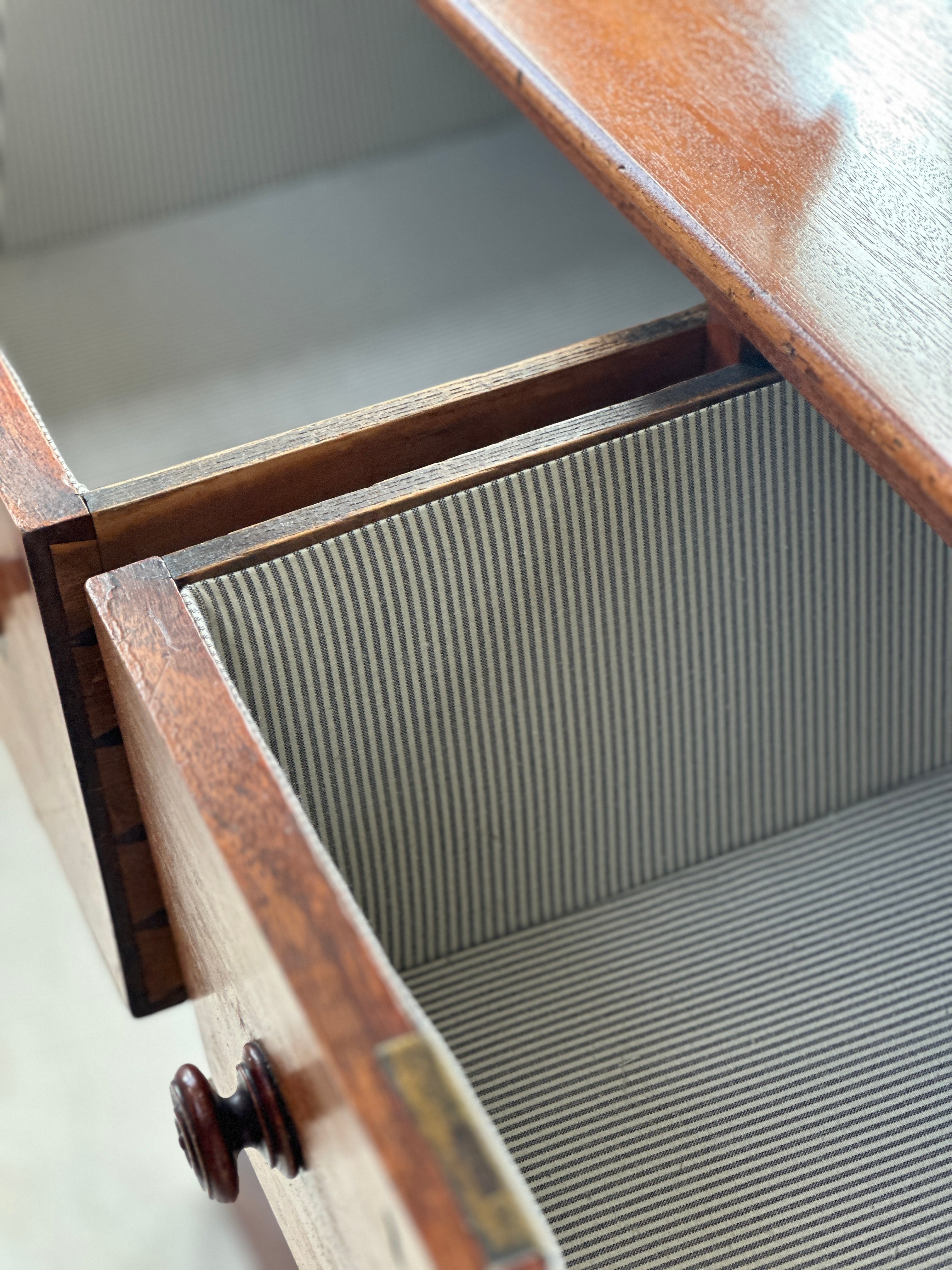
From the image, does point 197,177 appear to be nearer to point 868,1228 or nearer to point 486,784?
point 486,784

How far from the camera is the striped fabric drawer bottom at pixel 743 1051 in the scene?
658 millimetres

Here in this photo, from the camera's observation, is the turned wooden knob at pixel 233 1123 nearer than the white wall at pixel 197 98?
Yes

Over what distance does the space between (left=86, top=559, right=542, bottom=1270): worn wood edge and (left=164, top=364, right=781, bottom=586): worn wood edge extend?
0.10ft

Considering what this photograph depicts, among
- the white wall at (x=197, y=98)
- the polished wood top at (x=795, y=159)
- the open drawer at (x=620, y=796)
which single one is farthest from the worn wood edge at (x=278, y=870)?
the white wall at (x=197, y=98)

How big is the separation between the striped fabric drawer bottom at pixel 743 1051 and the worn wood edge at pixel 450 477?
0.30m

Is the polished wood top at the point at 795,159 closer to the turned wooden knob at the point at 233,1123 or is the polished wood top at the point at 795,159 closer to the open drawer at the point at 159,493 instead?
the open drawer at the point at 159,493

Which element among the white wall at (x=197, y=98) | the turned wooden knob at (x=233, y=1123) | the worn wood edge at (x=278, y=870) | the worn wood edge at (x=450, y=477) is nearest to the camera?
the worn wood edge at (x=278, y=870)

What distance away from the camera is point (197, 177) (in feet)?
4.19

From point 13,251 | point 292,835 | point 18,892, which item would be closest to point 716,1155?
point 292,835

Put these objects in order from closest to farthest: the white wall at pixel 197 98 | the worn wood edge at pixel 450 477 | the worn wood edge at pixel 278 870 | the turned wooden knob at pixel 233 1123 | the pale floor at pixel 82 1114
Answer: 1. the worn wood edge at pixel 278 870
2. the turned wooden knob at pixel 233 1123
3. the worn wood edge at pixel 450 477
4. the pale floor at pixel 82 1114
5. the white wall at pixel 197 98

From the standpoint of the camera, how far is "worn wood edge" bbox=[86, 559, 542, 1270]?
0.36 metres

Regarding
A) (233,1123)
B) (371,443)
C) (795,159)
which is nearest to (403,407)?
(371,443)

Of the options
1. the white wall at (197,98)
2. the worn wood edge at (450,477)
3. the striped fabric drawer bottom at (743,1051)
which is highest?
the white wall at (197,98)

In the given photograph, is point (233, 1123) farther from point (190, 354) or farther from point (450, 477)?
point (190, 354)
